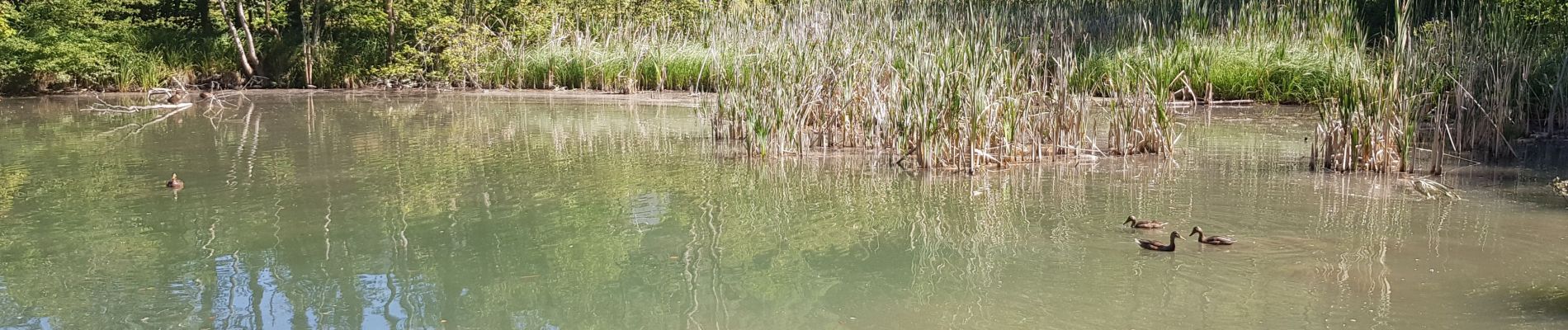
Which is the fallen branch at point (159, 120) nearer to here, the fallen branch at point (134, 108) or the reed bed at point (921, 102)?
the fallen branch at point (134, 108)

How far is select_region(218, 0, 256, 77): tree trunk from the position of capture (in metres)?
18.9

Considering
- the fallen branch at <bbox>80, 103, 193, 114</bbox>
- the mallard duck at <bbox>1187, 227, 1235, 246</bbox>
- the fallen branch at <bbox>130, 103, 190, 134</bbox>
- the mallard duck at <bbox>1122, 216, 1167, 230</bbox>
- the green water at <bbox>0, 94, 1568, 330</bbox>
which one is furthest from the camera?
the fallen branch at <bbox>80, 103, 193, 114</bbox>

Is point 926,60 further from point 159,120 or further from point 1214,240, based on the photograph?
point 159,120

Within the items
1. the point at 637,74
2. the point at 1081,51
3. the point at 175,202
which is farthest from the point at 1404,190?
the point at 637,74

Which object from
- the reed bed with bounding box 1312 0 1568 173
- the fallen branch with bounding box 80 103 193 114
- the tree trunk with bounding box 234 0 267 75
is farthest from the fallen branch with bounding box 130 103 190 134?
the reed bed with bounding box 1312 0 1568 173

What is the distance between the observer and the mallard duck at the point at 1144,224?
6.25 metres

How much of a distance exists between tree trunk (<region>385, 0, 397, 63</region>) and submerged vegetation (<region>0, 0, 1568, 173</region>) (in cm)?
4

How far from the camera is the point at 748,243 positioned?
6188 millimetres

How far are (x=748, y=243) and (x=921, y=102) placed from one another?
102 inches

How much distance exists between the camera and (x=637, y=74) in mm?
17656

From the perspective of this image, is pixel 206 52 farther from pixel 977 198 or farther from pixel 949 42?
pixel 977 198

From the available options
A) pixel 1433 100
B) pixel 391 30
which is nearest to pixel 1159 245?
pixel 1433 100

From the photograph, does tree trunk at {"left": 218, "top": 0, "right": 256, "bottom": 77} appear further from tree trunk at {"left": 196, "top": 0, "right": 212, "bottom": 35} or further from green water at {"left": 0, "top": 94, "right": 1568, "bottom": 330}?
green water at {"left": 0, "top": 94, "right": 1568, "bottom": 330}

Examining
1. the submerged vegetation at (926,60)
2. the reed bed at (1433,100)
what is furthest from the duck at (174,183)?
the reed bed at (1433,100)
